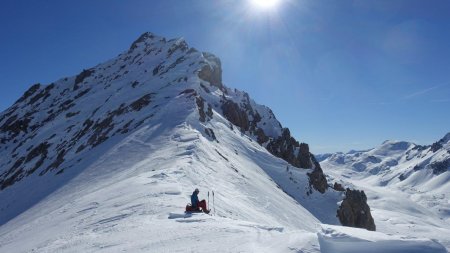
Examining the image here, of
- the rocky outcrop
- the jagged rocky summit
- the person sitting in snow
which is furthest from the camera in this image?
the rocky outcrop

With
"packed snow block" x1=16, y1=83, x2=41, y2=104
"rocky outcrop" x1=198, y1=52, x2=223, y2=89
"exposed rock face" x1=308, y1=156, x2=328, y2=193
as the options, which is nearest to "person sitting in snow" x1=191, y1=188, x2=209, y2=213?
"exposed rock face" x1=308, y1=156, x2=328, y2=193

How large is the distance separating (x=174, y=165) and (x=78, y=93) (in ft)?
302

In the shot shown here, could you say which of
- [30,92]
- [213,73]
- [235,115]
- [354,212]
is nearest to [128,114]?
[235,115]

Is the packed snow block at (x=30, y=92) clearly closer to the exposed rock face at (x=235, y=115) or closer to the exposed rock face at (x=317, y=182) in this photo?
the exposed rock face at (x=235, y=115)

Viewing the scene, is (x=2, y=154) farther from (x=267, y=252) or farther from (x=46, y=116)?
(x=267, y=252)

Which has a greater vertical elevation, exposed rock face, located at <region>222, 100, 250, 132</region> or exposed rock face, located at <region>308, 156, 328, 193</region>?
exposed rock face, located at <region>222, 100, 250, 132</region>

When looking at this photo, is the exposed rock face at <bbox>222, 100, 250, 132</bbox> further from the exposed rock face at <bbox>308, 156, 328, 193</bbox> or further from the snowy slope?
the exposed rock face at <bbox>308, 156, 328, 193</bbox>

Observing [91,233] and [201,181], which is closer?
[91,233]

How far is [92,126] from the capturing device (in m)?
66.0

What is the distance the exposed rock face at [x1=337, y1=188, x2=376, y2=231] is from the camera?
5419 centimetres

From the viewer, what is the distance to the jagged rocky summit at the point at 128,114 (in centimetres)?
5528

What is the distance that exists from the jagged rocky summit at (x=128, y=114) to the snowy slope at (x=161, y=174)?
1.24 ft

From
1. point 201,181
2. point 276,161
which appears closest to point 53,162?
point 276,161

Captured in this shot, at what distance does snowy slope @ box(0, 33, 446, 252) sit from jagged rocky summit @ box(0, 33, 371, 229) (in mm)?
378
